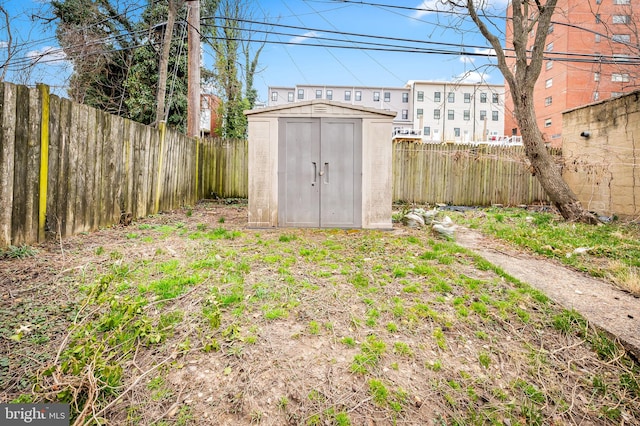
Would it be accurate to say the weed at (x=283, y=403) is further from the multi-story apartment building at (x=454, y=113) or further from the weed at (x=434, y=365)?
the multi-story apartment building at (x=454, y=113)

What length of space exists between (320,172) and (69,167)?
12.1 feet

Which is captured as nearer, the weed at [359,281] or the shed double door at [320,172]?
the weed at [359,281]

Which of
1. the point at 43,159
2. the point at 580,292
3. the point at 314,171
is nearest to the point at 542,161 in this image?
the point at 580,292

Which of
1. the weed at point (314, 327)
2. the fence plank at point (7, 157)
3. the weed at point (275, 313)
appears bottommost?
the weed at point (314, 327)

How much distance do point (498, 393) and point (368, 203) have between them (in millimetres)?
4243

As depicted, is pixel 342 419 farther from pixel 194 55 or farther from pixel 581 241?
pixel 194 55

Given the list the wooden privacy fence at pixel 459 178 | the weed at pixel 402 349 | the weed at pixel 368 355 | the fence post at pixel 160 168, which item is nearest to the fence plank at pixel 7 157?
the fence post at pixel 160 168

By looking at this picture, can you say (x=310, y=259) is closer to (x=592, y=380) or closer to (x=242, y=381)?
(x=242, y=381)

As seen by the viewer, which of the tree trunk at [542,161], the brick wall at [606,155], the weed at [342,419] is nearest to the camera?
the weed at [342,419]

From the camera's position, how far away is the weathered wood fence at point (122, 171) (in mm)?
3561

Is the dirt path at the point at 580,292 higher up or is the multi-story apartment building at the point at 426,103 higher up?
the multi-story apartment building at the point at 426,103

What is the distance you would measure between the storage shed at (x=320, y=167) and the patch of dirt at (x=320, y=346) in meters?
2.26

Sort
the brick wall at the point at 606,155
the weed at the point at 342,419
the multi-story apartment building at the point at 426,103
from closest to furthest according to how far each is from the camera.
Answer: the weed at the point at 342,419, the brick wall at the point at 606,155, the multi-story apartment building at the point at 426,103

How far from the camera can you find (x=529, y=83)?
7.24 m
